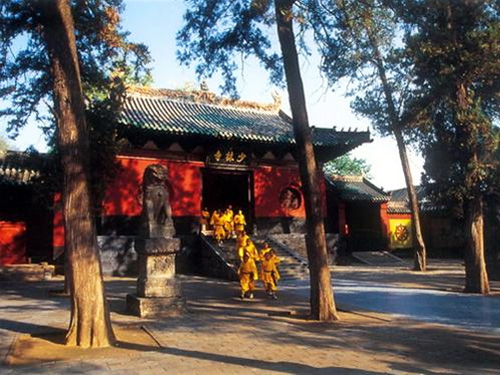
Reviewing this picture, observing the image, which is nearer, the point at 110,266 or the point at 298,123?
the point at 298,123

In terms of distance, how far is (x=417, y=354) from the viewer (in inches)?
229

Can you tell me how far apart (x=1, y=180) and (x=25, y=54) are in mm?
7937

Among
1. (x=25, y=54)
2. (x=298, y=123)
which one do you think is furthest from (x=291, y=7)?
(x=25, y=54)

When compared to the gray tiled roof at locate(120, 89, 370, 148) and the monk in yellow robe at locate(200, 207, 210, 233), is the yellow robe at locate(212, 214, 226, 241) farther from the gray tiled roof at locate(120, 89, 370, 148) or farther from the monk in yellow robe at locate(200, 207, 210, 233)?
the gray tiled roof at locate(120, 89, 370, 148)

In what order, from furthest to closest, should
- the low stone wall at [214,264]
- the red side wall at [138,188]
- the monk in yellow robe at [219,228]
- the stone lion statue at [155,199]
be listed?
the monk in yellow robe at [219,228]
the red side wall at [138,188]
the low stone wall at [214,264]
the stone lion statue at [155,199]

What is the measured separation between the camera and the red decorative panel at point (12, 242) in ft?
56.4

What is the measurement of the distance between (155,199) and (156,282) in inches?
63.0

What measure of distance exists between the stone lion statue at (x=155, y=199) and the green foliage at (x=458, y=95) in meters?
6.22

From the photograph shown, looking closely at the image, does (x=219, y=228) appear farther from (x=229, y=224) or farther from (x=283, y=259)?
(x=283, y=259)

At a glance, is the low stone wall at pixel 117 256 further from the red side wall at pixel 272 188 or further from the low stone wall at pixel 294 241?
the red side wall at pixel 272 188

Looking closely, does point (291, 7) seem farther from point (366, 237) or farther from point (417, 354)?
point (366, 237)

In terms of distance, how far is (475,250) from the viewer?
11383 mm

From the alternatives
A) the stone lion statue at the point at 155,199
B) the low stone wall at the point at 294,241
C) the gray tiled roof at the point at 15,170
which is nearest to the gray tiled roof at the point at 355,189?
the low stone wall at the point at 294,241

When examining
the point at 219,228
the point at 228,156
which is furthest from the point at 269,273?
the point at 228,156
